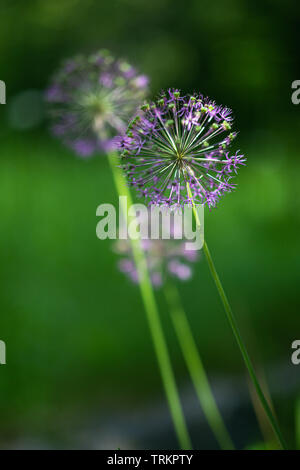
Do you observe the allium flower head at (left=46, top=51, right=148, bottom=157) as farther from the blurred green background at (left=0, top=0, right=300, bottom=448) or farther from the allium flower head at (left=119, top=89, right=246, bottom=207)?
the blurred green background at (left=0, top=0, right=300, bottom=448)

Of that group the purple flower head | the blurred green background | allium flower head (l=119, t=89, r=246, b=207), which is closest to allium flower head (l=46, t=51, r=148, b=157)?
the purple flower head

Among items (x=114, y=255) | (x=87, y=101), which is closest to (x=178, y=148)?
(x=87, y=101)

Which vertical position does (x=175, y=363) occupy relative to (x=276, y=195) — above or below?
below

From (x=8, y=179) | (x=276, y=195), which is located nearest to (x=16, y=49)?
(x=8, y=179)

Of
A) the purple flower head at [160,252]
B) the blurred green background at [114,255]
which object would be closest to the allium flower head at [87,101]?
the purple flower head at [160,252]

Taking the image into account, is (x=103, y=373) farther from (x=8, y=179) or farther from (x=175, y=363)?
(x=8, y=179)
